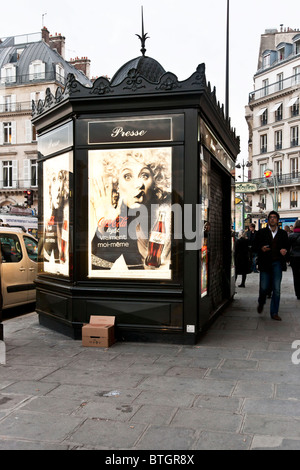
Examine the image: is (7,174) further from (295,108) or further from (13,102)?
(295,108)

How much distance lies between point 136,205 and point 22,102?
47078mm

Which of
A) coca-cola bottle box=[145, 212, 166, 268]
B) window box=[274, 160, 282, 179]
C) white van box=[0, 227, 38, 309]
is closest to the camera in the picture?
coca-cola bottle box=[145, 212, 166, 268]

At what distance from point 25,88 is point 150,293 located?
158 ft

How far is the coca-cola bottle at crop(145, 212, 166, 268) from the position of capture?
662 centimetres

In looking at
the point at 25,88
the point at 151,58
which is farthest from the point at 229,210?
the point at 25,88

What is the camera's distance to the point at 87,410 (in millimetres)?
4051

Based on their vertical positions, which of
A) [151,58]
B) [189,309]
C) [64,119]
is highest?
[151,58]

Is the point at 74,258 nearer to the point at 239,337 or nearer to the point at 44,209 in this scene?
the point at 44,209

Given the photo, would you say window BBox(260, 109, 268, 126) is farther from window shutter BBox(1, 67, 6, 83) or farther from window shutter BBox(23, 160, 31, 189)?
window shutter BBox(1, 67, 6, 83)

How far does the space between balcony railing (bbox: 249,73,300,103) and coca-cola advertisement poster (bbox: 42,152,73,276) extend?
5101 centimetres

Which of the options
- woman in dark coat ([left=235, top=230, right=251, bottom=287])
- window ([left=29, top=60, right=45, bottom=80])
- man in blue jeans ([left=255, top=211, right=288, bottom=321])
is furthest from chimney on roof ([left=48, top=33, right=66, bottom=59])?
man in blue jeans ([left=255, top=211, right=288, bottom=321])

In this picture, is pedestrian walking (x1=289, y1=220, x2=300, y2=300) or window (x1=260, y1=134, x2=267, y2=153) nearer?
pedestrian walking (x1=289, y1=220, x2=300, y2=300)

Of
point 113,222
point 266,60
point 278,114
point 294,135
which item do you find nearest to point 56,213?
point 113,222

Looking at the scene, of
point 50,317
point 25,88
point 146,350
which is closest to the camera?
point 146,350
